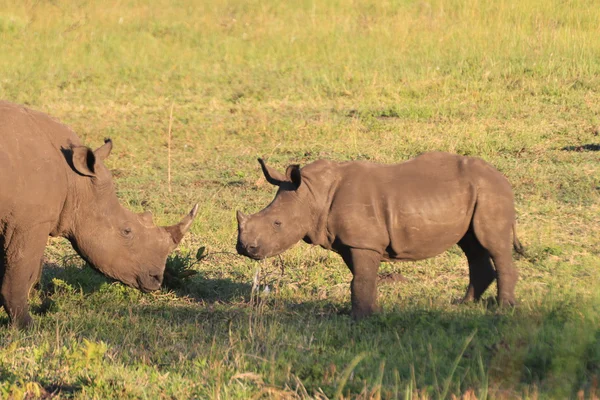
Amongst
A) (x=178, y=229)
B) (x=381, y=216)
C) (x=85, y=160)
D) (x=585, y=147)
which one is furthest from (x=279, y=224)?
(x=585, y=147)

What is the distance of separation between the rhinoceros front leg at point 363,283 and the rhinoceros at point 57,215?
4.43ft

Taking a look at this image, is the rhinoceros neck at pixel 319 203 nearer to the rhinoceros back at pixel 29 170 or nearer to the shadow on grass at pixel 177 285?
the shadow on grass at pixel 177 285

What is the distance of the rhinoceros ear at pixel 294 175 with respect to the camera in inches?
276

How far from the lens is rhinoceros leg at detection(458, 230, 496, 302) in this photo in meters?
7.44

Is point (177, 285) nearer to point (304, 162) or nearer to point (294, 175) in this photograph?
point (294, 175)

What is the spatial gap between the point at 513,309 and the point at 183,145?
7561 millimetres

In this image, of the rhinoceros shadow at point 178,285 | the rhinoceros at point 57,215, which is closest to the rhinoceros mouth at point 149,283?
the rhinoceros at point 57,215

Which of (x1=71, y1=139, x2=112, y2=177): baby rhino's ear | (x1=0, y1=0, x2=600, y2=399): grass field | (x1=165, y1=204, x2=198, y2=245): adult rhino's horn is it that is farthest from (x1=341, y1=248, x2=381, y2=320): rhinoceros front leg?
(x1=71, y1=139, x2=112, y2=177): baby rhino's ear

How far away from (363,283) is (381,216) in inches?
18.8

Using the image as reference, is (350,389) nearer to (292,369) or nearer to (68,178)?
(292,369)

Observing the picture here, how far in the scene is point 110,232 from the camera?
727 cm

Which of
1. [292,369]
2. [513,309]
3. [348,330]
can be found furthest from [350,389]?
[513,309]

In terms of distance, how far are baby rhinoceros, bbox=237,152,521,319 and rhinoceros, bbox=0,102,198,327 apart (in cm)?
79

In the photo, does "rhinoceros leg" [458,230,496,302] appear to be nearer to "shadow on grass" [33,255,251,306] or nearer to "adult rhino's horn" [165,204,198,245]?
"shadow on grass" [33,255,251,306]
